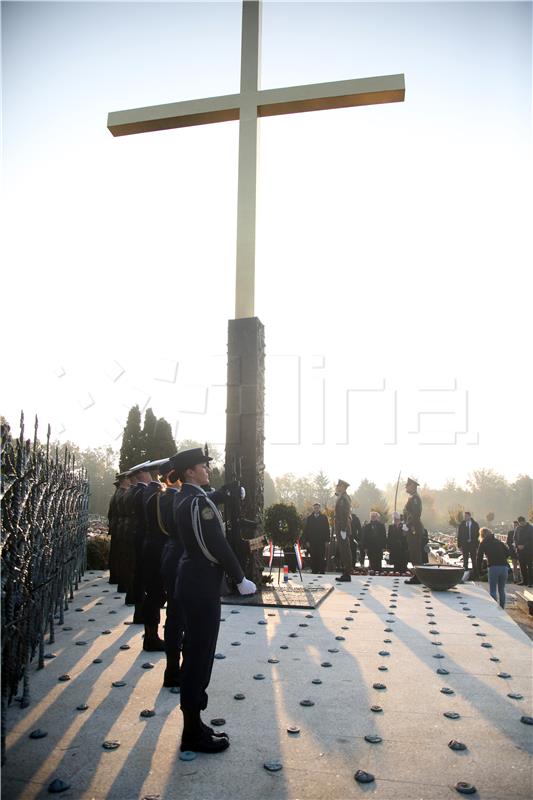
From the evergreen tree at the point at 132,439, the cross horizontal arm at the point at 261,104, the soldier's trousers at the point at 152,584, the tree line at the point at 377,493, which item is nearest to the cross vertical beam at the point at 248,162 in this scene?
the cross horizontal arm at the point at 261,104

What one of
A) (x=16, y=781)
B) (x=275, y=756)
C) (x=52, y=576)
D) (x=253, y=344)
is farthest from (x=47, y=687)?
(x=253, y=344)

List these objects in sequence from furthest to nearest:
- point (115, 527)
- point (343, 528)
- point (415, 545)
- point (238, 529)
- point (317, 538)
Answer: point (317, 538)
point (415, 545)
point (343, 528)
point (115, 527)
point (238, 529)

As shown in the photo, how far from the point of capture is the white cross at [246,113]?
8.11 meters

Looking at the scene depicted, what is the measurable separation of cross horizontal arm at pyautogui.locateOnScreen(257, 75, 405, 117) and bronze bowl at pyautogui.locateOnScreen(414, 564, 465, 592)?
6932 millimetres

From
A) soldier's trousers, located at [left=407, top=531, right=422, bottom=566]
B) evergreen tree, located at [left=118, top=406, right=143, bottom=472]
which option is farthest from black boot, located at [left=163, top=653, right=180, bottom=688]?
evergreen tree, located at [left=118, top=406, right=143, bottom=472]

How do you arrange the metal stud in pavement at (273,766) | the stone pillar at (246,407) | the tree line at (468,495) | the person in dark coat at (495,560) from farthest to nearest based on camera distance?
the tree line at (468,495), the person in dark coat at (495,560), the stone pillar at (246,407), the metal stud in pavement at (273,766)

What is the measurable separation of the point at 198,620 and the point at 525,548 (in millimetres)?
12657

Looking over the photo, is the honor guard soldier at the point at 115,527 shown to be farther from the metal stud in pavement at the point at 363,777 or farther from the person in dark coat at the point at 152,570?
the metal stud in pavement at the point at 363,777

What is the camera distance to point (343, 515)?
33.4 feet

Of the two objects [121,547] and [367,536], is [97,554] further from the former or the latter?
[367,536]

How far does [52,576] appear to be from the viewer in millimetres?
5020

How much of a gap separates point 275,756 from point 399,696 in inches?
53.8

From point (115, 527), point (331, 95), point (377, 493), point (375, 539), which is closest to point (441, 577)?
point (375, 539)

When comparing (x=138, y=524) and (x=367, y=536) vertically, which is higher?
(x=138, y=524)
